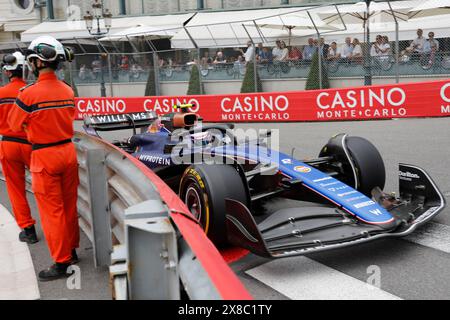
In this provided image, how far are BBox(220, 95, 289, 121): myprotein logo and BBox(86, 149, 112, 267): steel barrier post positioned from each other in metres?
9.70

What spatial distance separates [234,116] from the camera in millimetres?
14359

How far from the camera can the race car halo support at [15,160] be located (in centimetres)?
509

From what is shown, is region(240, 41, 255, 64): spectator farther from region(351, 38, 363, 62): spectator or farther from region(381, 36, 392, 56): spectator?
region(381, 36, 392, 56): spectator

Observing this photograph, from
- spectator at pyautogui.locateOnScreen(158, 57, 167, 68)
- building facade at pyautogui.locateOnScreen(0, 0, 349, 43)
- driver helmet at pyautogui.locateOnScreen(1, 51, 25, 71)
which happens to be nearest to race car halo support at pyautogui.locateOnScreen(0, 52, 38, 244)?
driver helmet at pyautogui.locateOnScreen(1, 51, 25, 71)

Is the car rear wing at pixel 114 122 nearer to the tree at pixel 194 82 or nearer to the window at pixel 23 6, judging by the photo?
the tree at pixel 194 82

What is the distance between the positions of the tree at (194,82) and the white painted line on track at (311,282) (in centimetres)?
1479

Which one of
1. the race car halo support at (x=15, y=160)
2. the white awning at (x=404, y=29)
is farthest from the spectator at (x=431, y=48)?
the race car halo support at (x=15, y=160)

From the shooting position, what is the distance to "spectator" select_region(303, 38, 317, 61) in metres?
16.2

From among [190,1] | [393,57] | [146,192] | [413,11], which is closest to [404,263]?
[146,192]

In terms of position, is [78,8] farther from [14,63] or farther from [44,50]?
[44,50]

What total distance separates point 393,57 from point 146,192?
12.8 m

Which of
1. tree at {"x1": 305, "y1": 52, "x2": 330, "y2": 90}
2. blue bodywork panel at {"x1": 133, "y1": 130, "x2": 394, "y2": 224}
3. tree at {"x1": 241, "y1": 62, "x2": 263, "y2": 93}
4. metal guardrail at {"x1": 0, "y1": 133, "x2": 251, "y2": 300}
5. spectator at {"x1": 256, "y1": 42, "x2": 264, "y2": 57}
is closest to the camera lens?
metal guardrail at {"x1": 0, "y1": 133, "x2": 251, "y2": 300}

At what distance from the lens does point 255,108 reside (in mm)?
14008

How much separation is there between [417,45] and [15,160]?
1240 centimetres
